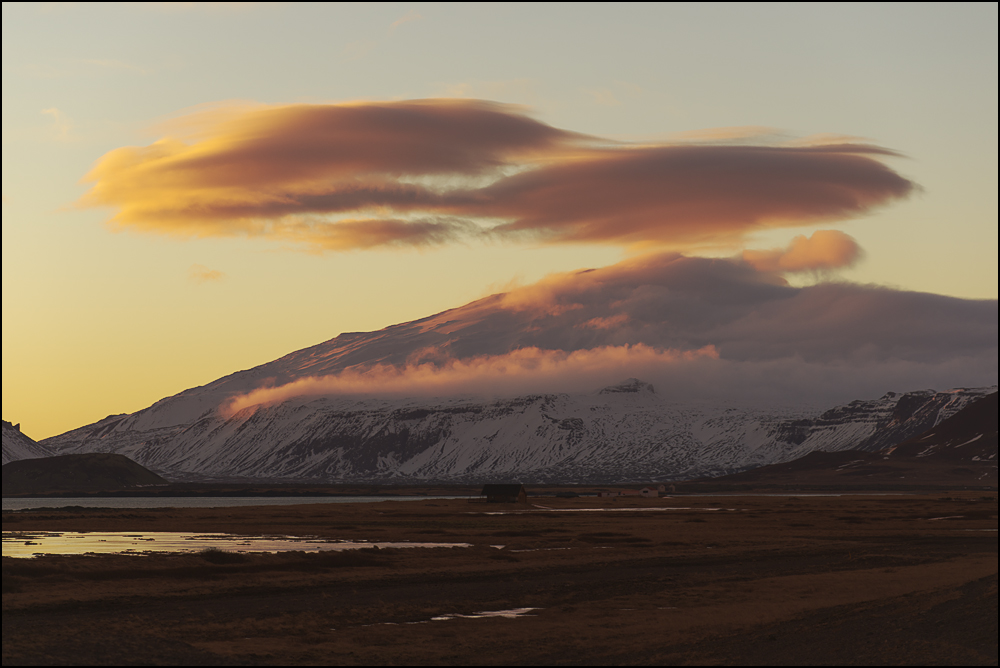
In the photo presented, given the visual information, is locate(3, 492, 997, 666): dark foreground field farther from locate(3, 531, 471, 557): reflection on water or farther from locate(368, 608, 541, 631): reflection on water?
locate(3, 531, 471, 557): reflection on water

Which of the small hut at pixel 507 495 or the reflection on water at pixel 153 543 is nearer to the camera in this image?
the reflection on water at pixel 153 543

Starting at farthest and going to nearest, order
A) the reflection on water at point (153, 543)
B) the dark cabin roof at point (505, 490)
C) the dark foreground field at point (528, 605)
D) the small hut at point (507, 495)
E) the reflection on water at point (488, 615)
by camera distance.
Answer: the dark cabin roof at point (505, 490), the small hut at point (507, 495), the reflection on water at point (153, 543), the reflection on water at point (488, 615), the dark foreground field at point (528, 605)

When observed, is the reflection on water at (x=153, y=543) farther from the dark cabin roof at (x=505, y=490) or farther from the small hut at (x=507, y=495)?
the dark cabin roof at (x=505, y=490)

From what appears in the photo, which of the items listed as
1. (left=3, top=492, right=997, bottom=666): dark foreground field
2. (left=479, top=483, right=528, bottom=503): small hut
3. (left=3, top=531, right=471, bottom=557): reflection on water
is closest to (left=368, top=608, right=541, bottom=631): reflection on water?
(left=3, top=492, right=997, bottom=666): dark foreground field

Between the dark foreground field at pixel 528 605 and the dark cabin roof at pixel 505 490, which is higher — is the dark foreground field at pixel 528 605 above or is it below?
above

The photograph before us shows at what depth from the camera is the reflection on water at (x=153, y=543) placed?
6806 centimetres

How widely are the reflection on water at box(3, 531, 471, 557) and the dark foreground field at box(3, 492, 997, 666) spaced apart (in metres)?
8.35

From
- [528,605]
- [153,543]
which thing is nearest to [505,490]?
[153,543]

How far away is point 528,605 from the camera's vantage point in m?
43.7

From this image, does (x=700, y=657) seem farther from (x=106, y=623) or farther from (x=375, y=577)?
(x=375, y=577)

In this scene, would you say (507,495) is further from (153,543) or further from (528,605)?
(528,605)

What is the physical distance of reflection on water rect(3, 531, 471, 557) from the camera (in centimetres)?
6806

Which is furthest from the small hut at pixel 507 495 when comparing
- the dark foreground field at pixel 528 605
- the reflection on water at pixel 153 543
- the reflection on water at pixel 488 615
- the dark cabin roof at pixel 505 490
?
the reflection on water at pixel 488 615

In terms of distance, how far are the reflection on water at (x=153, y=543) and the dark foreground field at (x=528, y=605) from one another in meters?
8.35
